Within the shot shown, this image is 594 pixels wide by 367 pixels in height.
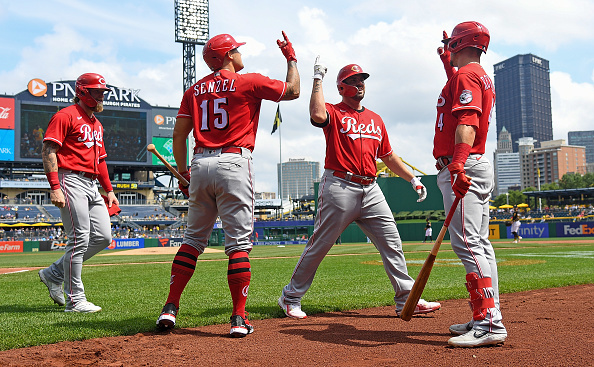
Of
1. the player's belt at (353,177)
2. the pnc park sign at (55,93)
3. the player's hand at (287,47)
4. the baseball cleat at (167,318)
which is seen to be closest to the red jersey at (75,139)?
the baseball cleat at (167,318)

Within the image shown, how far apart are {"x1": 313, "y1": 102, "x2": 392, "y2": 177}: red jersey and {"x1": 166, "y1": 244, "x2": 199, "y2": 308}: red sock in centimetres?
154

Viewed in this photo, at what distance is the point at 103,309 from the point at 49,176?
1.48 m

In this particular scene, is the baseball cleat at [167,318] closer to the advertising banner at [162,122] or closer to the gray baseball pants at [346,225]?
the gray baseball pants at [346,225]

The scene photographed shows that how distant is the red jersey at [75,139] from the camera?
4855 mm

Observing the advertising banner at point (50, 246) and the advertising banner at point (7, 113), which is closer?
→ the advertising banner at point (50, 246)

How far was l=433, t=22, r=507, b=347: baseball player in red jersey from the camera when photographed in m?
3.28

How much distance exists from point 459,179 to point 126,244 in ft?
117

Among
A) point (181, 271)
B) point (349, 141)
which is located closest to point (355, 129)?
point (349, 141)

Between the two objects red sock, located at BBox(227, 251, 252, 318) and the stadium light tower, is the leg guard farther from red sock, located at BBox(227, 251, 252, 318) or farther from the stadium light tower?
the stadium light tower

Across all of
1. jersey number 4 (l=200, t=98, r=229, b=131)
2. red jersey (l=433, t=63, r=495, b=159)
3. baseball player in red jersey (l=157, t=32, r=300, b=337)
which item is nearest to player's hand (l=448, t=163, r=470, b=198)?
red jersey (l=433, t=63, r=495, b=159)

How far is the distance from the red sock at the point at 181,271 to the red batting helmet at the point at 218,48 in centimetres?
156

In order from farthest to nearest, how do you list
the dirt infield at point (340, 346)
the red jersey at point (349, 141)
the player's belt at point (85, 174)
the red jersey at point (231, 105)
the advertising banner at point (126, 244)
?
the advertising banner at point (126, 244), the player's belt at point (85, 174), the red jersey at point (349, 141), the red jersey at point (231, 105), the dirt infield at point (340, 346)

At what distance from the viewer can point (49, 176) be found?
4.72m

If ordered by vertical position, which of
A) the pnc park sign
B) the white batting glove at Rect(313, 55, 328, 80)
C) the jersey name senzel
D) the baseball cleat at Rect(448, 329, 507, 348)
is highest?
the pnc park sign
